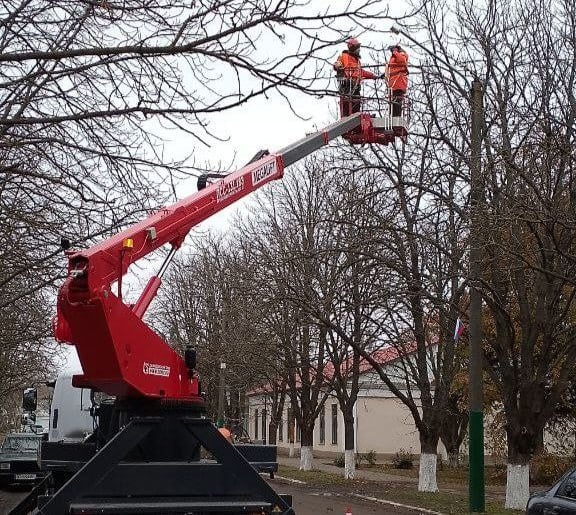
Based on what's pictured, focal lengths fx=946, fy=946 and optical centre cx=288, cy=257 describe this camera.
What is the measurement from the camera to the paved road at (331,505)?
20.1 m

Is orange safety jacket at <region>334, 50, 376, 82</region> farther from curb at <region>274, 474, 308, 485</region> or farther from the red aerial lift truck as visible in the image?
curb at <region>274, 474, 308, 485</region>

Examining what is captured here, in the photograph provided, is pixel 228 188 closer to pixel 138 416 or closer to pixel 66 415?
pixel 138 416

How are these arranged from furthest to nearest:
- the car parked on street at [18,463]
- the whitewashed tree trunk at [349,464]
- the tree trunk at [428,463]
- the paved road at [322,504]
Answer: the whitewashed tree trunk at [349,464] < the car parked on street at [18,463] < the tree trunk at [428,463] < the paved road at [322,504]

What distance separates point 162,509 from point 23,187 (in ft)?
14.5

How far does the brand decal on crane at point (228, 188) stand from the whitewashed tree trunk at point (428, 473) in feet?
52.8

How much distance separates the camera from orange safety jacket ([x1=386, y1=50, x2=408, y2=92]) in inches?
458

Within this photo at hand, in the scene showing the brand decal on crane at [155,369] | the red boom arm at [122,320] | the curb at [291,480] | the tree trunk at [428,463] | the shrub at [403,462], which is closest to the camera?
the red boom arm at [122,320]

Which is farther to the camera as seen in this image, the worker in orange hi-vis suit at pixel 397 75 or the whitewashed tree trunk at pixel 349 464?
the whitewashed tree trunk at pixel 349 464

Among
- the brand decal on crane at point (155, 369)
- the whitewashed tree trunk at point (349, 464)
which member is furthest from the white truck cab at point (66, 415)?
the whitewashed tree trunk at point (349, 464)

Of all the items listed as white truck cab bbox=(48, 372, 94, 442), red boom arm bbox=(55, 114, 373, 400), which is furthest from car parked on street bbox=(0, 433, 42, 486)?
red boom arm bbox=(55, 114, 373, 400)

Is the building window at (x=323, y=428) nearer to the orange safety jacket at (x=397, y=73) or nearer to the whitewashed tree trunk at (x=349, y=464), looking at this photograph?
the whitewashed tree trunk at (x=349, y=464)

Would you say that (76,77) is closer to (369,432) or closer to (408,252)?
(408,252)

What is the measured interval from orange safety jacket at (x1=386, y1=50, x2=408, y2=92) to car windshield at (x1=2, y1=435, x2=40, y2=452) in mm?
20878

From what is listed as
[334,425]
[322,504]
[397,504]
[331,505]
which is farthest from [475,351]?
[334,425]
